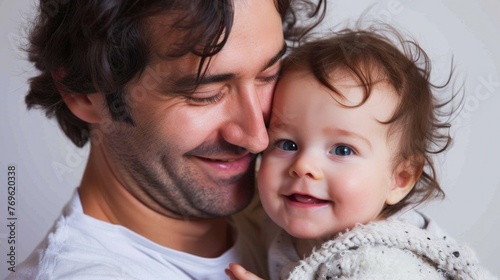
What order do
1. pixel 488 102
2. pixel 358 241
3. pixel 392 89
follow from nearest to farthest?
1. pixel 358 241
2. pixel 392 89
3. pixel 488 102

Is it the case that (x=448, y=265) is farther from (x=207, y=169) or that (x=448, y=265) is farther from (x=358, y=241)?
(x=207, y=169)

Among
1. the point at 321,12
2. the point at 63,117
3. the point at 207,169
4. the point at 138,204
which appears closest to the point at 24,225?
the point at 63,117

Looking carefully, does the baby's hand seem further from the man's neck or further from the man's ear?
the man's ear

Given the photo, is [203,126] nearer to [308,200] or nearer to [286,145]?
[286,145]

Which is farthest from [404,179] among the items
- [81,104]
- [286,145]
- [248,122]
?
[81,104]

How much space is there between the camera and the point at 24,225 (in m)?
2.69

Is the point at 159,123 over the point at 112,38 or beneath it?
beneath

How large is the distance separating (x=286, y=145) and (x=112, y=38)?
491mm

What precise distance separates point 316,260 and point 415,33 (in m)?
1.41

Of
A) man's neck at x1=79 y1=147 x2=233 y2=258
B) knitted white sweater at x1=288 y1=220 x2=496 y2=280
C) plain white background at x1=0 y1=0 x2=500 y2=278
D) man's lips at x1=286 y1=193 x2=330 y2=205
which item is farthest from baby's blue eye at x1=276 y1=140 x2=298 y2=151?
plain white background at x1=0 y1=0 x2=500 y2=278

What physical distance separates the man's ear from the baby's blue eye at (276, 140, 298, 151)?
490 millimetres

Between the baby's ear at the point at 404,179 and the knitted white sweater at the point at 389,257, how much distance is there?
→ 14 cm

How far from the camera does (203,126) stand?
5.73 feet

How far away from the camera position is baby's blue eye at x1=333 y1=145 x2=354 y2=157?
1.66 meters
